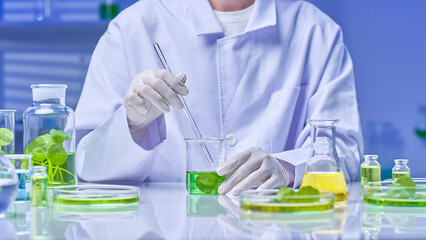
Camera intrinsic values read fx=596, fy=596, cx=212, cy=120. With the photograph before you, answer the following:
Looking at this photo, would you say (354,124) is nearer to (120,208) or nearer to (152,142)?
(152,142)

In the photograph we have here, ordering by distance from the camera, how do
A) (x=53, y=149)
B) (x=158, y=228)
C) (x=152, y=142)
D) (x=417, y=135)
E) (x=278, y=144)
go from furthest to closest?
(x=417, y=135) → (x=278, y=144) → (x=152, y=142) → (x=53, y=149) → (x=158, y=228)

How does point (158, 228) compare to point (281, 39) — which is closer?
point (158, 228)

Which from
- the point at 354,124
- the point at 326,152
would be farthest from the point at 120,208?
the point at 354,124

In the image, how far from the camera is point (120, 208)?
4.46ft

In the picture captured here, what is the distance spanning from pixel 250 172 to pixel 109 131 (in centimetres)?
67

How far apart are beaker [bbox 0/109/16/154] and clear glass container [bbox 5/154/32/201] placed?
0.17 metres

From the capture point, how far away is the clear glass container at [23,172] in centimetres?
146

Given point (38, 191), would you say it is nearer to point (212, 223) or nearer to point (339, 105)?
point (212, 223)

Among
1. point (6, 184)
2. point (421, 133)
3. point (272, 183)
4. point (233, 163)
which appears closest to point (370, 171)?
point (272, 183)

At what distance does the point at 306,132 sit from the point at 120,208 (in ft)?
3.59

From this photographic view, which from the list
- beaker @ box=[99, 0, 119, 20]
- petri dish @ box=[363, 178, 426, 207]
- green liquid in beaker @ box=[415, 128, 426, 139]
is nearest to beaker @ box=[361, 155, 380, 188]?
petri dish @ box=[363, 178, 426, 207]

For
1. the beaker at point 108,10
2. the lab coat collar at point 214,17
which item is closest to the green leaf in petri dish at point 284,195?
the lab coat collar at point 214,17

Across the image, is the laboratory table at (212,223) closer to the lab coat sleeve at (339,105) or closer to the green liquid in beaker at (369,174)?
the green liquid in beaker at (369,174)

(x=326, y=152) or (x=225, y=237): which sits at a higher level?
(x=326, y=152)
